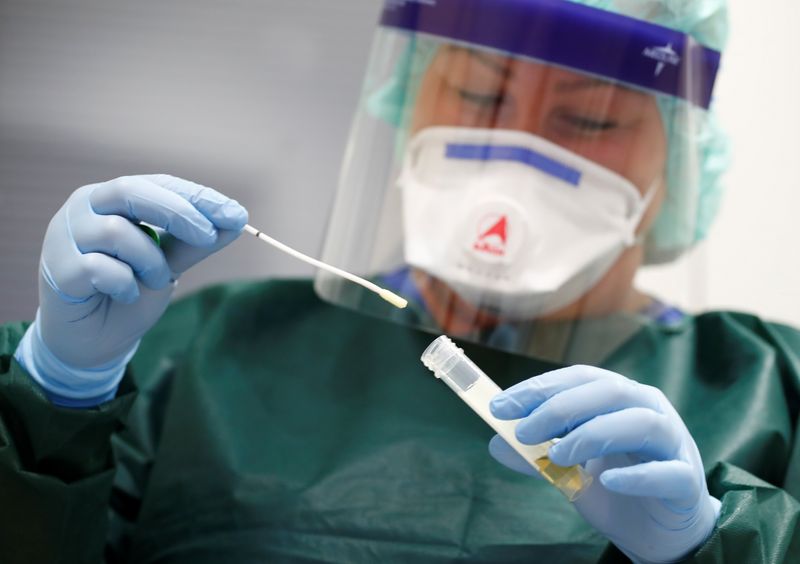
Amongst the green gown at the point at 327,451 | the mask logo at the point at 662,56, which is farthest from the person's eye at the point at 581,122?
the green gown at the point at 327,451

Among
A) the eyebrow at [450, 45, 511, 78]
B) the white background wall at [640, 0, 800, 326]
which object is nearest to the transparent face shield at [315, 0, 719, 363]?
the eyebrow at [450, 45, 511, 78]

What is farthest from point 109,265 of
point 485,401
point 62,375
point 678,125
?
point 678,125

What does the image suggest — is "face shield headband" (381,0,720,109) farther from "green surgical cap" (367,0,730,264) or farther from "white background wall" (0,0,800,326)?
"white background wall" (0,0,800,326)

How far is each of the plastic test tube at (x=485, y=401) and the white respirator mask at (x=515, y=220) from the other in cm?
31

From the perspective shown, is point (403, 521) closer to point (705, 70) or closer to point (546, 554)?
point (546, 554)

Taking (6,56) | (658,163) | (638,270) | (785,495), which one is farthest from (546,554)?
(6,56)

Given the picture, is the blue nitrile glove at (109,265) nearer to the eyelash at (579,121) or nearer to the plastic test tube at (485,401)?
the plastic test tube at (485,401)

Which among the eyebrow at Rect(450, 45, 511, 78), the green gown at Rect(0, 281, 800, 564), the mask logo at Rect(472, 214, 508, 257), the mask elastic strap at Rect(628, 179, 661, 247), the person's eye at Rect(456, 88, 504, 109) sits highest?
the eyebrow at Rect(450, 45, 511, 78)

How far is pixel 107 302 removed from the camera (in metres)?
1.08

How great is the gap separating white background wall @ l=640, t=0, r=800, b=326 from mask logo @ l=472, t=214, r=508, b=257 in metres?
0.46

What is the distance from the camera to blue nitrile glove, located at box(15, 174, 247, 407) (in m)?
0.99

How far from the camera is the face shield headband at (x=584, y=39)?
1197mm

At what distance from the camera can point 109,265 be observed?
983 mm

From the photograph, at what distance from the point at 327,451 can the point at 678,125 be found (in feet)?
2.24
